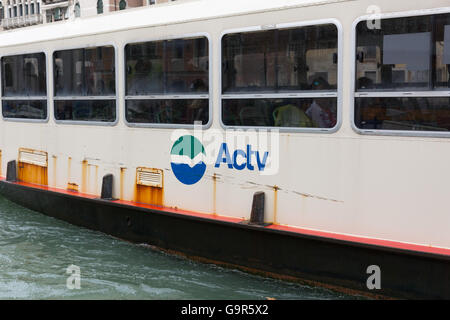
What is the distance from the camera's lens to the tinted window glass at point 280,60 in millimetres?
5020

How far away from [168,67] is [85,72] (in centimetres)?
147

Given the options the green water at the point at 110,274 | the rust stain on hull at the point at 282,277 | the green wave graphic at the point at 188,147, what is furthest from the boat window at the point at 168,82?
the green water at the point at 110,274

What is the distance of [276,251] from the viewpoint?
17.9 ft

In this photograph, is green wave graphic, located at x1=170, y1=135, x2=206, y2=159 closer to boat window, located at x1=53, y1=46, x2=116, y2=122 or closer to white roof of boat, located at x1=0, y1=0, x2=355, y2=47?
boat window, located at x1=53, y1=46, x2=116, y2=122

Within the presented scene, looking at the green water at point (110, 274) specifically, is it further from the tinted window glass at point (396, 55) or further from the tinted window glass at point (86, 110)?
the tinted window glass at point (396, 55)

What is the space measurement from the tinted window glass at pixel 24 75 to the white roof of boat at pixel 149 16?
244mm

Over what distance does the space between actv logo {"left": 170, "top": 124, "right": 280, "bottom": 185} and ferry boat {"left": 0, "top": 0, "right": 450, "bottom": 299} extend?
0.05 feet

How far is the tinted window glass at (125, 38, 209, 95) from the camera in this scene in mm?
5914

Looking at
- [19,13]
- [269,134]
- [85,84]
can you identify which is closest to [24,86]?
[85,84]

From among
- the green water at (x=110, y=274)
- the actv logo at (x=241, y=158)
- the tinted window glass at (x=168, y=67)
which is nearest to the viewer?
the green water at (x=110, y=274)

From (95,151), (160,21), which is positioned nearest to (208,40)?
(160,21)

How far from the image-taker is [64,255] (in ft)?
21.8

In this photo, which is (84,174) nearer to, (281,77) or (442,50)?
(281,77)
